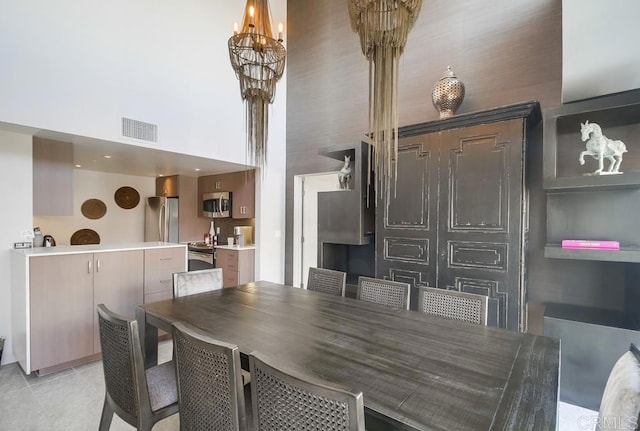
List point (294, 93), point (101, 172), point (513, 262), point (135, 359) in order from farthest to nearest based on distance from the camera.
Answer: point (101, 172)
point (294, 93)
point (513, 262)
point (135, 359)

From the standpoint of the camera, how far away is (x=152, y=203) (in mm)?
6203

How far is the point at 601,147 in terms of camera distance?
2398 millimetres

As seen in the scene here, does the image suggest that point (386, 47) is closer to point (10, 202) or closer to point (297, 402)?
point (297, 402)

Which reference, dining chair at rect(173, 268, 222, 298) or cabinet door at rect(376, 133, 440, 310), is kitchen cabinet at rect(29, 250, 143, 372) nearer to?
dining chair at rect(173, 268, 222, 298)

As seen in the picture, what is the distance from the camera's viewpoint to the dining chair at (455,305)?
203cm

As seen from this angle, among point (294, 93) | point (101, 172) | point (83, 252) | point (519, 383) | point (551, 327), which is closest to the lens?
point (519, 383)

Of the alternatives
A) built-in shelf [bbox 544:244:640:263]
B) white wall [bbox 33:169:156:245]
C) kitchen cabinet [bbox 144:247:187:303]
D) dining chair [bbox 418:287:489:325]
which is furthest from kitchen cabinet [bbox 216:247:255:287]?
built-in shelf [bbox 544:244:640:263]

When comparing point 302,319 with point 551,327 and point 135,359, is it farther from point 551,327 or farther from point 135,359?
point 551,327

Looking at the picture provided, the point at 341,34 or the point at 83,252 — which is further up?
the point at 341,34

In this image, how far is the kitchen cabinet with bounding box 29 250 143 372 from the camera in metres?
Answer: 2.71

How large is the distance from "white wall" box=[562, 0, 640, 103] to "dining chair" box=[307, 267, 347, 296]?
7.78ft

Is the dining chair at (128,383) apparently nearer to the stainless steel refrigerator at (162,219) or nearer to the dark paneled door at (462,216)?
the dark paneled door at (462,216)

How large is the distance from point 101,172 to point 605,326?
7.32 meters

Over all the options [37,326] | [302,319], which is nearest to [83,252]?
[37,326]
